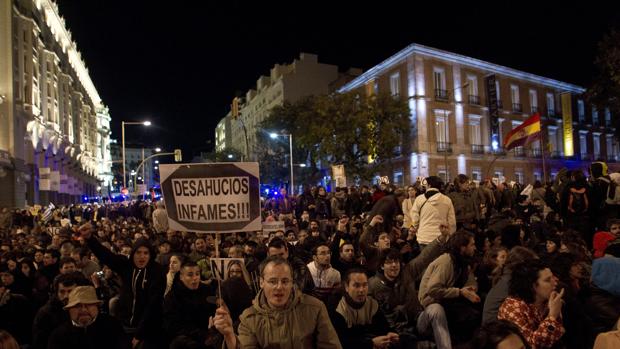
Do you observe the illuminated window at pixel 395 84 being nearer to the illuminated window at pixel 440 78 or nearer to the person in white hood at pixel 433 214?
the illuminated window at pixel 440 78

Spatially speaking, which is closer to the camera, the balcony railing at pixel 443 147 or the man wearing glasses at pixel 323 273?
the man wearing glasses at pixel 323 273

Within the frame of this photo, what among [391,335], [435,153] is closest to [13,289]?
[391,335]

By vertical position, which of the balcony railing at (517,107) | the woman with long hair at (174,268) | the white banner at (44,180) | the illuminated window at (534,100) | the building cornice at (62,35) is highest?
the building cornice at (62,35)

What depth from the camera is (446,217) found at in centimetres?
842

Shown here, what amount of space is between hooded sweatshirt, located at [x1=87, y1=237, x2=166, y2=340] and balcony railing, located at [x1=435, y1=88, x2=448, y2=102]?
125 ft

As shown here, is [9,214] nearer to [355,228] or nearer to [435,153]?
[355,228]

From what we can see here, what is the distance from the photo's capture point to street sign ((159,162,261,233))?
5195mm

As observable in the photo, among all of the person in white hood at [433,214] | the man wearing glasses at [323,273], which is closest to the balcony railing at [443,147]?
the person in white hood at [433,214]

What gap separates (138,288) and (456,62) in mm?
41105

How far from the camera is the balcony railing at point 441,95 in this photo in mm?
41688

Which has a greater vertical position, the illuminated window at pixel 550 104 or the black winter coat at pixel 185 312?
the illuminated window at pixel 550 104

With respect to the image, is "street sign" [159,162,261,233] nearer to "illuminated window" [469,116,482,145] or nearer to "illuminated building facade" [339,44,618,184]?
"illuminated building facade" [339,44,618,184]

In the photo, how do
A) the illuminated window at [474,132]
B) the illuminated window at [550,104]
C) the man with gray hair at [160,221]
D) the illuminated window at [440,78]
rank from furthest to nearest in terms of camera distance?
the illuminated window at [550,104], the illuminated window at [474,132], the illuminated window at [440,78], the man with gray hair at [160,221]

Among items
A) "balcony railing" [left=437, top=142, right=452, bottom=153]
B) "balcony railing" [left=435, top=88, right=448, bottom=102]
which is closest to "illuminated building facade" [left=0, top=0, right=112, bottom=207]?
"balcony railing" [left=437, top=142, right=452, bottom=153]
